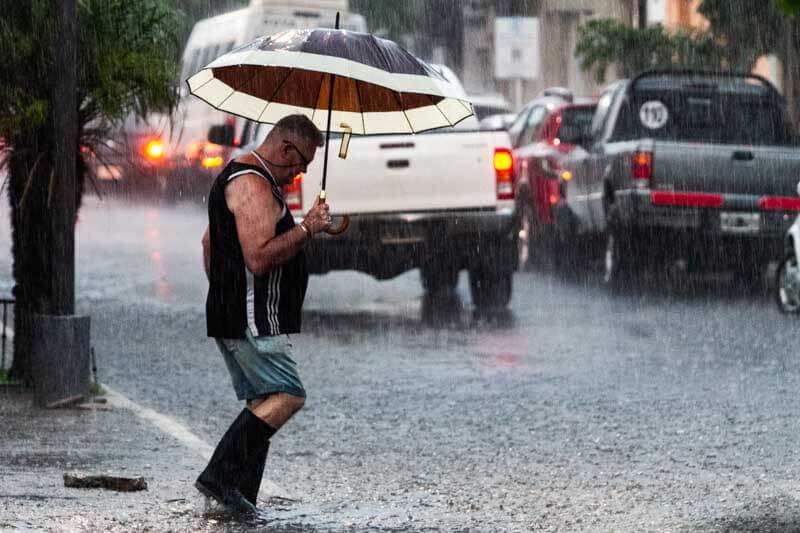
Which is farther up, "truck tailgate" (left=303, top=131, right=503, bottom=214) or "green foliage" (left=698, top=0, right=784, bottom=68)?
→ "green foliage" (left=698, top=0, right=784, bottom=68)

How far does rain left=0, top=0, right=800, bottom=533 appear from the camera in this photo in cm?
817

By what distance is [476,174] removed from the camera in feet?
52.6

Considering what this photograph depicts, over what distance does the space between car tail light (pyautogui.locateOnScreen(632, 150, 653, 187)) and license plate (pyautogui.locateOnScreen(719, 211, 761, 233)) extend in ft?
2.36

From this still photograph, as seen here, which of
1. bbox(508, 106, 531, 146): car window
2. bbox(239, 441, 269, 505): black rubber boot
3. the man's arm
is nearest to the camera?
the man's arm

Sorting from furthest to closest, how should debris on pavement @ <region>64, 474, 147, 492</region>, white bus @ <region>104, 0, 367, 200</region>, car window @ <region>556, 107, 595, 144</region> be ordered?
white bus @ <region>104, 0, 367, 200</region>, car window @ <region>556, 107, 595, 144</region>, debris on pavement @ <region>64, 474, 147, 492</region>

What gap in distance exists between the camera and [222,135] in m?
16.7

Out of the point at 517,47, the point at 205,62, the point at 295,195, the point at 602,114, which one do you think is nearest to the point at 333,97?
the point at 295,195

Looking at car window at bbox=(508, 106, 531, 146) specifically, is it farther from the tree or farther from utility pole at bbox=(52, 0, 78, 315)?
utility pole at bbox=(52, 0, 78, 315)

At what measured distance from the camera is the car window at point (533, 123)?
23234 millimetres

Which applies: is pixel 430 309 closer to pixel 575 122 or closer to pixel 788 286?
pixel 788 286

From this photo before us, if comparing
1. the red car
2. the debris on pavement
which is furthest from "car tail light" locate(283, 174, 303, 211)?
the debris on pavement

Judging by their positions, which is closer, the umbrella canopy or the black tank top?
the black tank top

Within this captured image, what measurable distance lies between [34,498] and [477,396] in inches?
175

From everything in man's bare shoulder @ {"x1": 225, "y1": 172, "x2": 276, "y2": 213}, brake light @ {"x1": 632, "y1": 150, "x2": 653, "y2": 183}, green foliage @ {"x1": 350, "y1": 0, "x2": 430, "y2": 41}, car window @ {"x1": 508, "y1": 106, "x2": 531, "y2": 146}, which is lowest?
brake light @ {"x1": 632, "y1": 150, "x2": 653, "y2": 183}
